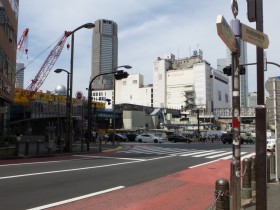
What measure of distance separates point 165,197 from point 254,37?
564 cm

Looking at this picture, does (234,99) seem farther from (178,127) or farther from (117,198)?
(178,127)

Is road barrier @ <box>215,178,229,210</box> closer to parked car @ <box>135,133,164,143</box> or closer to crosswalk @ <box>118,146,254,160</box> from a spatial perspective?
crosswalk @ <box>118,146,254,160</box>

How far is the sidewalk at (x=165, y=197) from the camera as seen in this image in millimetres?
8438

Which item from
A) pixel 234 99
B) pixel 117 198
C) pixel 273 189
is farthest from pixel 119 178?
pixel 234 99

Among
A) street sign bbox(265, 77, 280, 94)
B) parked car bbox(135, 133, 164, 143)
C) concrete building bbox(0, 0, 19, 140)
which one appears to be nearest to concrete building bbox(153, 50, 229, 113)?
parked car bbox(135, 133, 164, 143)

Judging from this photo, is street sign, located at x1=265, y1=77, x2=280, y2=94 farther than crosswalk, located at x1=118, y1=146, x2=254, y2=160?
No

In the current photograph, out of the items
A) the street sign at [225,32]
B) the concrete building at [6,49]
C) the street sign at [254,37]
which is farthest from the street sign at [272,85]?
the concrete building at [6,49]

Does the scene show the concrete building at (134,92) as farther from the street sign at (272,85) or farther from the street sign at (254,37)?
the street sign at (254,37)

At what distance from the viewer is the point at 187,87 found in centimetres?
16288

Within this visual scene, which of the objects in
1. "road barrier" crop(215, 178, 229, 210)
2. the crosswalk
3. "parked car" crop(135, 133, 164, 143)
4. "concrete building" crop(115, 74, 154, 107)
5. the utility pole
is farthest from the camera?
"concrete building" crop(115, 74, 154, 107)

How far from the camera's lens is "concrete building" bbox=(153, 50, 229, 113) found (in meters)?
161

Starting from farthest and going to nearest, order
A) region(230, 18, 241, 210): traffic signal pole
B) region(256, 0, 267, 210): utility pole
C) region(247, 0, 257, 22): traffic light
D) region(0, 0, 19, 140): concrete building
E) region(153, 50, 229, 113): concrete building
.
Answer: region(153, 50, 229, 113): concrete building → region(0, 0, 19, 140): concrete building → region(247, 0, 257, 22): traffic light → region(256, 0, 267, 210): utility pole → region(230, 18, 241, 210): traffic signal pole

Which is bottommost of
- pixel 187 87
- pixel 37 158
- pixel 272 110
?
→ pixel 37 158

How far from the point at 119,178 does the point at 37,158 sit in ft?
33.0
